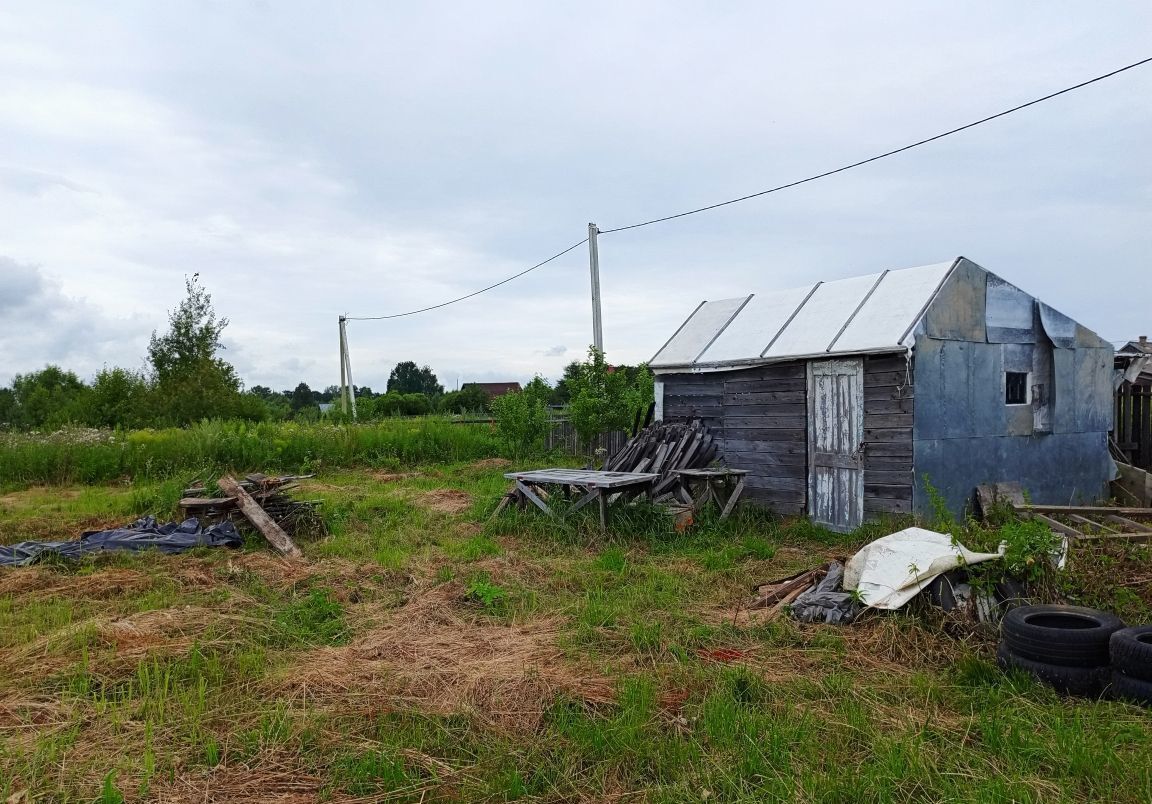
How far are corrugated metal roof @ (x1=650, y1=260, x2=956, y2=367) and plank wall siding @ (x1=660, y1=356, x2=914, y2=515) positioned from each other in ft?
0.97

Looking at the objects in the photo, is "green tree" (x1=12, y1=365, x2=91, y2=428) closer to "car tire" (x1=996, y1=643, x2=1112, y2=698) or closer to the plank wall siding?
the plank wall siding

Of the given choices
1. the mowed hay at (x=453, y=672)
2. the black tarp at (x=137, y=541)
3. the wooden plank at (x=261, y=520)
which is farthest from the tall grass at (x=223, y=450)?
the mowed hay at (x=453, y=672)

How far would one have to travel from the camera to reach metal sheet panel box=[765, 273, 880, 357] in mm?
10781

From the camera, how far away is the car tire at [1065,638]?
14.7 feet

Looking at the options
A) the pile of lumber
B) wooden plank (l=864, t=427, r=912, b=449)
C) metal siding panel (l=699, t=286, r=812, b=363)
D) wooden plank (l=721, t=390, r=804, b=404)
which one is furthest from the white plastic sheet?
metal siding panel (l=699, t=286, r=812, b=363)

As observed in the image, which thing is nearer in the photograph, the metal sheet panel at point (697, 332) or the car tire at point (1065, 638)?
the car tire at point (1065, 638)

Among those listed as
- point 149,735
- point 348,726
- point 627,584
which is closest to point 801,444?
point 627,584

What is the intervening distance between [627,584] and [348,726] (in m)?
3.67

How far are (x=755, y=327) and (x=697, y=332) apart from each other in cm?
121

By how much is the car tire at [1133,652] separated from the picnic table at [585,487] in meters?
5.94

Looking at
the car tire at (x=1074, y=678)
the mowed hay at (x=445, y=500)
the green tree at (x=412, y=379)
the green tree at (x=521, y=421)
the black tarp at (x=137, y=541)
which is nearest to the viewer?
the car tire at (x=1074, y=678)

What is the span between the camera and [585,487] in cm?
1086

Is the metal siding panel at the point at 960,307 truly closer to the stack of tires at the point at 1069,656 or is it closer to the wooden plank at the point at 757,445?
the wooden plank at the point at 757,445

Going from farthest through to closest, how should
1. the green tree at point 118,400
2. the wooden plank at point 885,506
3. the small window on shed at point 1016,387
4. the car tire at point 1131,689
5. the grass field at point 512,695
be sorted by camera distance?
the green tree at point 118,400 → the small window on shed at point 1016,387 → the wooden plank at point 885,506 → the car tire at point 1131,689 → the grass field at point 512,695
